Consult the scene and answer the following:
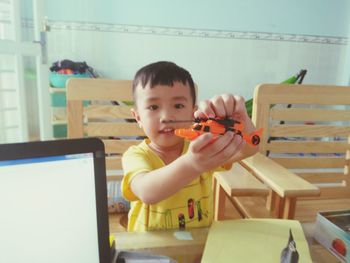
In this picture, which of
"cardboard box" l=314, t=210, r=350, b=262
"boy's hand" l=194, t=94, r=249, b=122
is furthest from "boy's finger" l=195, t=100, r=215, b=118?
"cardboard box" l=314, t=210, r=350, b=262

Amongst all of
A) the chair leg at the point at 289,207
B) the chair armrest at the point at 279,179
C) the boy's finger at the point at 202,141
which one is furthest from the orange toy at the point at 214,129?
the chair leg at the point at 289,207

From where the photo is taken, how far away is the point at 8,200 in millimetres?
275

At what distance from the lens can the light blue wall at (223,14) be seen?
1.82m

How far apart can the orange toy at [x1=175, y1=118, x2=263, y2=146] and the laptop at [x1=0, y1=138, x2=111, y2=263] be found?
0.36ft

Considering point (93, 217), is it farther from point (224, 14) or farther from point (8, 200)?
point (224, 14)

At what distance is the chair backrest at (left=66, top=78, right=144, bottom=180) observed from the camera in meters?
0.91

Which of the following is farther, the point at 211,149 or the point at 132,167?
the point at 132,167

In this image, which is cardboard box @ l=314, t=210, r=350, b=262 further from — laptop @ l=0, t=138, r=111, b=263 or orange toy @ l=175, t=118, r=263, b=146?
laptop @ l=0, t=138, r=111, b=263

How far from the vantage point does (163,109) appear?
0.60 m

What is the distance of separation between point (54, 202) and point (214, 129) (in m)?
0.20

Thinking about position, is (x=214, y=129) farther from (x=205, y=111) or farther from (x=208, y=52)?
(x=208, y=52)

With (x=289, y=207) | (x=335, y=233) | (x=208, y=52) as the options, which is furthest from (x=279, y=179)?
(x=208, y=52)

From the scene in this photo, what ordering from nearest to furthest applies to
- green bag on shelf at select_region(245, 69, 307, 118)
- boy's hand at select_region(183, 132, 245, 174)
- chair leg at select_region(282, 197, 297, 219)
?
boy's hand at select_region(183, 132, 245, 174) → chair leg at select_region(282, 197, 297, 219) → green bag on shelf at select_region(245, 69, 307, 118)

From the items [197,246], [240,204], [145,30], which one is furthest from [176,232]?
[145,30]
